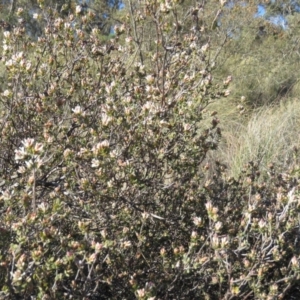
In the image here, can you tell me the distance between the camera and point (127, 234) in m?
2.05

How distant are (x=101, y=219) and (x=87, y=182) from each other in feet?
0.67

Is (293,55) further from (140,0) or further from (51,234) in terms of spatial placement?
(51,234)

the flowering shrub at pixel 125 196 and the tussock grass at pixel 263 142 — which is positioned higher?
the tussock grass at pixel 263 142

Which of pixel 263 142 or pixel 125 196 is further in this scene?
pixel 263 142

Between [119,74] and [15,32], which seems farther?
[119,74]

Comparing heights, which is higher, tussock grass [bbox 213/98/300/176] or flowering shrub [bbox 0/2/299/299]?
tussock grass [bbox 213/98/300/176]

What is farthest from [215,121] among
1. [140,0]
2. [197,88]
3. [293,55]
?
[293,55]

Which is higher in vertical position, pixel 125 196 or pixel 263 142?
pixel 263 142

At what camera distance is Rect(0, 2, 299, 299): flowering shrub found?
1.64 m

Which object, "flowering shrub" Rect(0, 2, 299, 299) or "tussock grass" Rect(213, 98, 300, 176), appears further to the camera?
"tussock grass" Rect(213, 98, 300, 176)

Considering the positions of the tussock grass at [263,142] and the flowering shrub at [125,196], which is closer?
the flowering shrub at [125,196]

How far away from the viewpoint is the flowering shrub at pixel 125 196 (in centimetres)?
164

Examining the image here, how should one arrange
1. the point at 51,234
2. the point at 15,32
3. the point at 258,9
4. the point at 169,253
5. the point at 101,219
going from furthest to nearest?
the point at 258,9 → the point at 15,32 → the point at 169,253 → the point at 101,219 → the point at 51,234

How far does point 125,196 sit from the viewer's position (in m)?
2.18
